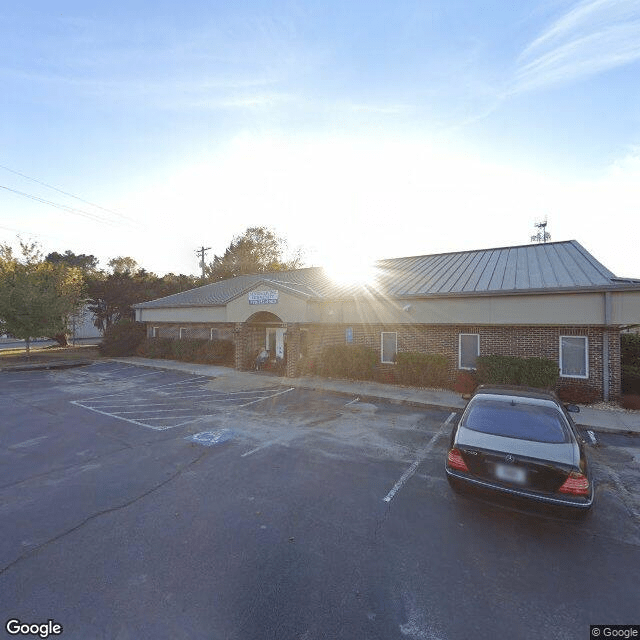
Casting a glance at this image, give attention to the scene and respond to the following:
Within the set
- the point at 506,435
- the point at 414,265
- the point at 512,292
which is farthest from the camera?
the point at 414,265

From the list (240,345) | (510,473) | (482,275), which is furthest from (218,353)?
(510,473)

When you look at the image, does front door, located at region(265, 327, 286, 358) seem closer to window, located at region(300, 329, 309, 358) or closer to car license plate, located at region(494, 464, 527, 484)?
window, located at region(300, 329, 309, 358)

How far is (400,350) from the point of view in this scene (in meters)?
16.1

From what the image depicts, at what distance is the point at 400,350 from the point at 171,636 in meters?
13.9

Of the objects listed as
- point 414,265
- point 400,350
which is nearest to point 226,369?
point 400,350

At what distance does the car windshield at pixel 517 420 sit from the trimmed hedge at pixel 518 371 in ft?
24.9

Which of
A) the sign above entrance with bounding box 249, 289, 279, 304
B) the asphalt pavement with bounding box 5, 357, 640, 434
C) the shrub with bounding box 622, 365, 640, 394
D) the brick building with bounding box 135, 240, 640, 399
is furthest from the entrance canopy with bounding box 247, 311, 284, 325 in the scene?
the shrub with bounding box 622, 365, 640, 394

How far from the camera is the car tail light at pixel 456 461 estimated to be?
5156 millimetres

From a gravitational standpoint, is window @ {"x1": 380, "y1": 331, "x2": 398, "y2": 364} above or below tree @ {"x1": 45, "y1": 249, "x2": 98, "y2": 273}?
below

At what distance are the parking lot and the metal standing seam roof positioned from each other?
231 inches

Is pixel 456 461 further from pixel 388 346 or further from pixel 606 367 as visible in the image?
pixel 388 346

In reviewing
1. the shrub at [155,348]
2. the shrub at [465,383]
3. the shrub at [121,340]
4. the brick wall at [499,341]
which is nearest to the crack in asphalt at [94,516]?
the shrub at [465,383]

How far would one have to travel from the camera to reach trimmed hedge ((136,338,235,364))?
863 inches

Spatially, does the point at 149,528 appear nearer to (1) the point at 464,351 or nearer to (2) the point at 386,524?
(2) the point at 386,524
